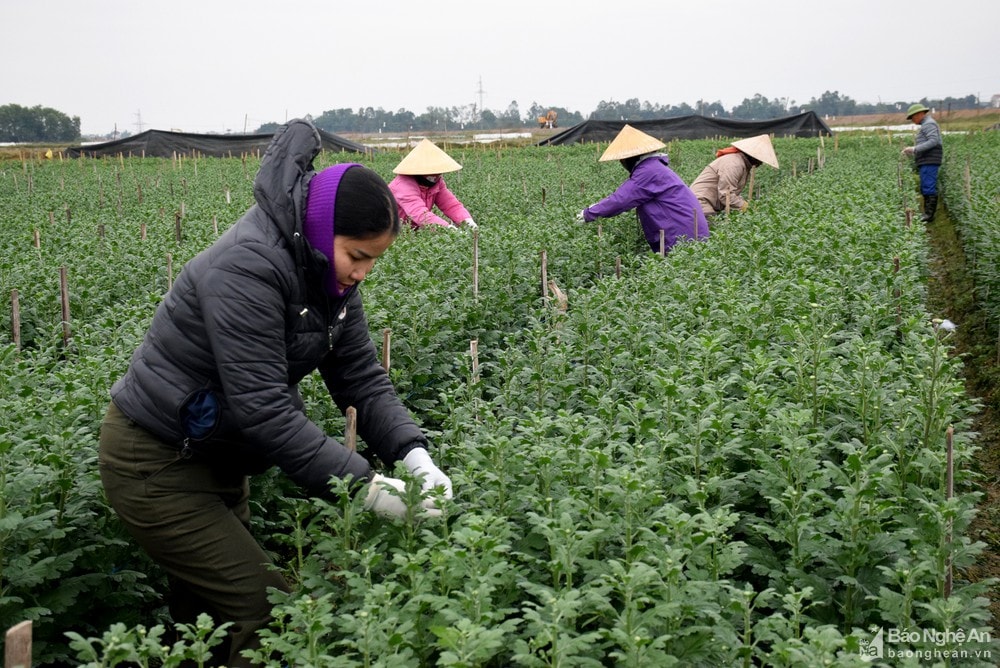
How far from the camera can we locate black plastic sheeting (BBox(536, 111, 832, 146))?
129ft

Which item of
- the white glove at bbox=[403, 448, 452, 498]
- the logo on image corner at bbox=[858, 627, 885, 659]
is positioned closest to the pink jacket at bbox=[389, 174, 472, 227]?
the white glove at bbox=[403, 448, 452, 498]

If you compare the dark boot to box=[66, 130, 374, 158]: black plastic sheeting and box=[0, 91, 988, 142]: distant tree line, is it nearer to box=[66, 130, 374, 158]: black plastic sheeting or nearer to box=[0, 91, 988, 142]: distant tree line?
box=[66, 130, 374, 158]: black plastic sheeting

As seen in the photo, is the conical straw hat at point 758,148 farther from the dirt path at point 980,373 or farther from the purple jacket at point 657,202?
the dirt path at point 980,373

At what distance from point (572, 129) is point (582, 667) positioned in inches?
1546

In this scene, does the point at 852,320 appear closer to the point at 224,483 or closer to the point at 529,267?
Answer: the point at 529,267

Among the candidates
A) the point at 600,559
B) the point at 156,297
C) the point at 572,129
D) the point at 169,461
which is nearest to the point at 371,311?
the point at 156,297

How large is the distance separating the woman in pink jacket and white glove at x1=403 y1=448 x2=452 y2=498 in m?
6.39

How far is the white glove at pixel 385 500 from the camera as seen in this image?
3.27 meters

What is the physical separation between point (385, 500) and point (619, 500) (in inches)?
34.8

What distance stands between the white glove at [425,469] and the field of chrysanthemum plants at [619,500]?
0.06 meters

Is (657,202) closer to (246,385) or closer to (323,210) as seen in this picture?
(323,210)

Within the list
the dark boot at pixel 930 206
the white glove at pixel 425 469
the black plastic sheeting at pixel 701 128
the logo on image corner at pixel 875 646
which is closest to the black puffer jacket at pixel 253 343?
the white glove at pixel 425 469

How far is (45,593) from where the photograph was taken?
3.73m

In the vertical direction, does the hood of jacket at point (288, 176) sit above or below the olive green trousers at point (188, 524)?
above
